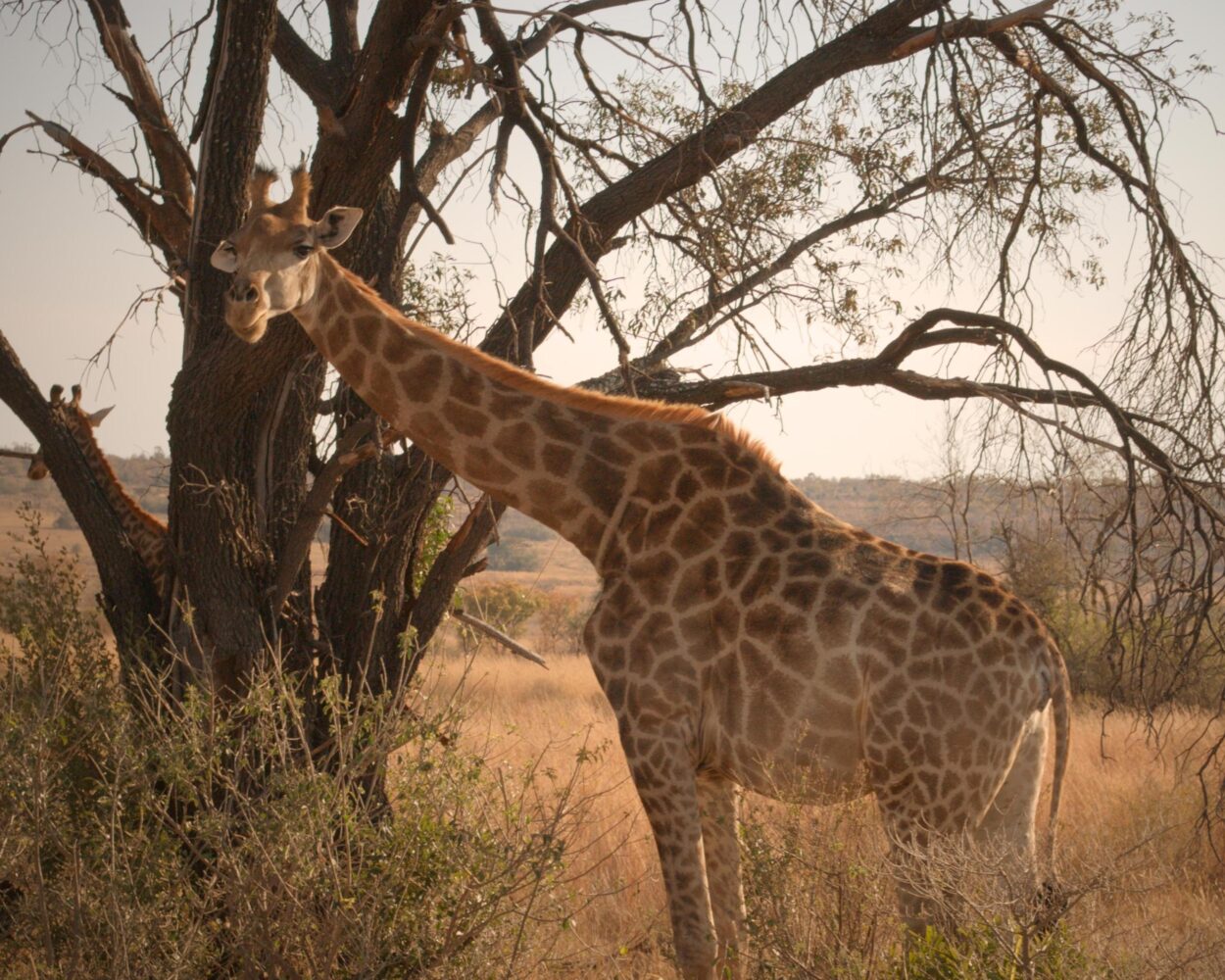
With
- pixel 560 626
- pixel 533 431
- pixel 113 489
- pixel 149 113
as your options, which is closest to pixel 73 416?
pixel 113 489

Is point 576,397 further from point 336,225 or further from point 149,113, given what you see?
point 149,113

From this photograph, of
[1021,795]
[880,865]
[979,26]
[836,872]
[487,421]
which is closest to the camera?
[836,872]

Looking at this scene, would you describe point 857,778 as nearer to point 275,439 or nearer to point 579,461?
point 579,461

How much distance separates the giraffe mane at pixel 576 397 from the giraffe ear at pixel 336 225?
0.38 metres

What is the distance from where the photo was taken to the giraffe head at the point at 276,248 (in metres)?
5.11

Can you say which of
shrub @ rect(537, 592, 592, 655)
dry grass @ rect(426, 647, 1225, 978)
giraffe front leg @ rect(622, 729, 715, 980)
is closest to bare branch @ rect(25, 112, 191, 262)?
dry grass @ rect(426, 647, 1225, 978)

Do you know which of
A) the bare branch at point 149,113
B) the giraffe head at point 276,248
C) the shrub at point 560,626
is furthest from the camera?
the shrub at point 560,626

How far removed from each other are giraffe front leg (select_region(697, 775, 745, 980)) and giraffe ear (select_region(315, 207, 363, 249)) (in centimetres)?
301

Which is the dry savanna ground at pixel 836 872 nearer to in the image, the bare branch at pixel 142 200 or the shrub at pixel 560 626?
the bare branch at pixel 142 200

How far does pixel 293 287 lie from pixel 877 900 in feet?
11.6

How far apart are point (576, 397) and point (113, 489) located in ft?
8.90

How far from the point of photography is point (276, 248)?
531 centimetres

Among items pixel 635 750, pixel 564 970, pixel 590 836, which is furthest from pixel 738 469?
pixel 590 836

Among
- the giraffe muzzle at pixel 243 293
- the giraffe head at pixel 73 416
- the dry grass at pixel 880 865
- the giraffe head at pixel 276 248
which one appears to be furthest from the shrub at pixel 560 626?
the giraffe muzzle at pixel 243 293
